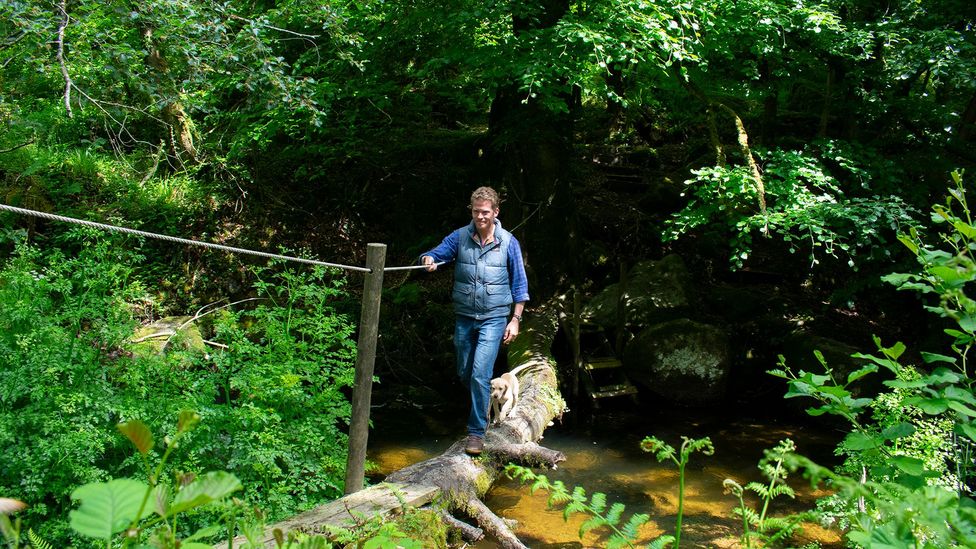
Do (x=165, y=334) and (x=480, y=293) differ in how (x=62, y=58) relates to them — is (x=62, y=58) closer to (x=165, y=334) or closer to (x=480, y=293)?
(x=165, y=334)

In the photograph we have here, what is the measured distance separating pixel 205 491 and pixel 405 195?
9881mm

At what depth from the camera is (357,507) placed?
360 cm

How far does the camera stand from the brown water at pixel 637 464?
5.12 meters

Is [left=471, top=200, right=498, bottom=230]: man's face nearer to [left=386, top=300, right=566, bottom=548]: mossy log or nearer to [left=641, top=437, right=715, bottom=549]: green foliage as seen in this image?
[left=386, top=300, right=566, bottom=548]: mossy log

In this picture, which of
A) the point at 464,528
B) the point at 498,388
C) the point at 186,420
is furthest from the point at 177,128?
the point at 186,420

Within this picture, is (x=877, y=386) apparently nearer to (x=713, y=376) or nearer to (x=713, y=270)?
(x=713, y=376)

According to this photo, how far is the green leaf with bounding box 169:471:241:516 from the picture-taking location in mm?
851

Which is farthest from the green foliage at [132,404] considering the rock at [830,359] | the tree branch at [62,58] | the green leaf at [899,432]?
the rock at [830,359]

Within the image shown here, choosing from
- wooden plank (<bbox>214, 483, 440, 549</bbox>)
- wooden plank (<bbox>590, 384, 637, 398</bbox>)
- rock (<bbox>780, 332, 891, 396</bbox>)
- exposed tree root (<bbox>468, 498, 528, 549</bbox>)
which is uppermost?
rock (<bbox>780, 332, 891, 396</bbox>)

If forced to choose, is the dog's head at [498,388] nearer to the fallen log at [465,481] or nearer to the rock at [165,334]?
the fallen log at [465,481]

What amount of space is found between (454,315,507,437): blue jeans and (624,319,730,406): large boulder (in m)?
3.81

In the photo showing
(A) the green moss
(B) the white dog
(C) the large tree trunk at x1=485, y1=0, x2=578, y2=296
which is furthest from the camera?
(C) the large tree trunk at x1=485, y1=0, x2=578, y2=296

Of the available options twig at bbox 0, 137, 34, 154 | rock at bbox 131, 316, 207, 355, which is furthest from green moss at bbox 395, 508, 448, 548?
twig at bbox 0, 137, 34, 154

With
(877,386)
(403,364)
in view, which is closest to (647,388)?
(877,386)
